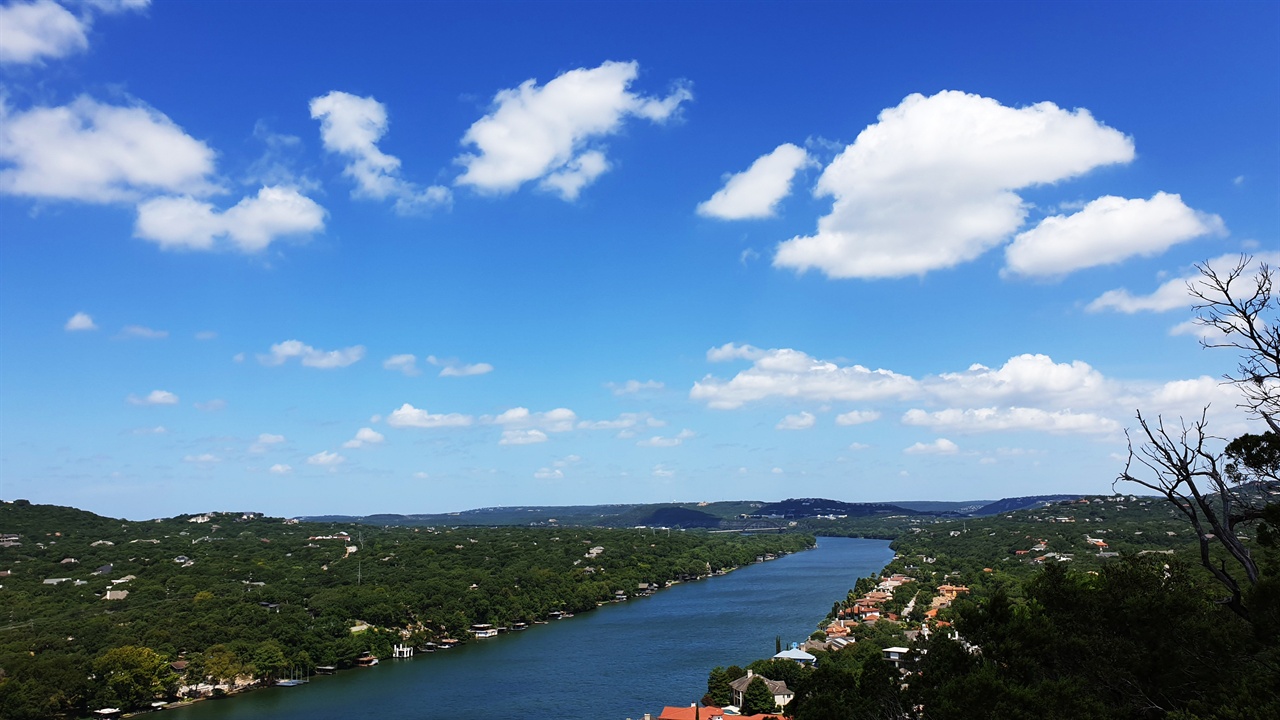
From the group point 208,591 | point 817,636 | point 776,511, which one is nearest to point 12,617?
point 208,591

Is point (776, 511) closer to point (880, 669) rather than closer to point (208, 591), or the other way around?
point (208, 591)

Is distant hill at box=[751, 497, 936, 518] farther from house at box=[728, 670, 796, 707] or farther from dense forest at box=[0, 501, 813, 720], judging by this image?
house at box=[728, 670, 796, 707]

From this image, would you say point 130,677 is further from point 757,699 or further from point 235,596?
point 757,699

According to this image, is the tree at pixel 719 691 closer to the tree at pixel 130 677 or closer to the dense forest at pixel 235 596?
the dense forest at pixel 235 596

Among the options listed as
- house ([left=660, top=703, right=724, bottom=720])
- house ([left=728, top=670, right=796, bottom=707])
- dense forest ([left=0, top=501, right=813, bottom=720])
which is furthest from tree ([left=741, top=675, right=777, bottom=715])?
dense forest ([left=0, top=501, right=813, bottom=720])

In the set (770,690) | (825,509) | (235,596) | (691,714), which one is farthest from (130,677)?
(825,509)
